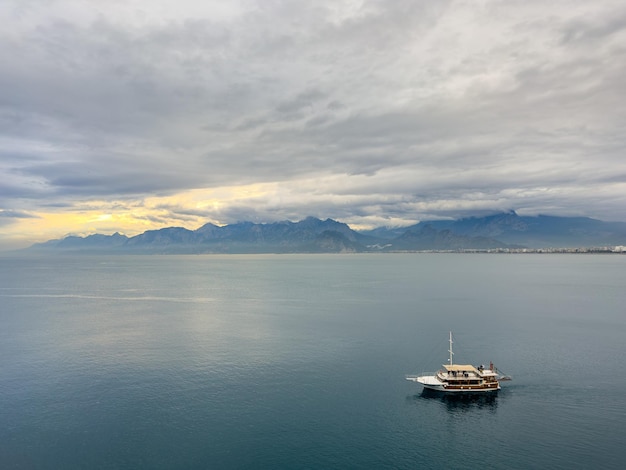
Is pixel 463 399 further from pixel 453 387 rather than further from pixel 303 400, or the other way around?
pixel 303 400

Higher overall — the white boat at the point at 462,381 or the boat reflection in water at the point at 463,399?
the white boat at the point at 462,381

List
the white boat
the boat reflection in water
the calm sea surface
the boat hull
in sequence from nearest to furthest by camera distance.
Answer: the calm sea surface < the boat reflection in water < the boat hull < the white boat

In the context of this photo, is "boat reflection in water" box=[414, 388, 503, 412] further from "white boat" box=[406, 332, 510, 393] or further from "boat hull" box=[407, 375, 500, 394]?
"white boat" box=[406, 332, 510, 393]

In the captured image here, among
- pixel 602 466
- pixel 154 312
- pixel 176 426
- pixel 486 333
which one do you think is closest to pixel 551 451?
pixel 602 466

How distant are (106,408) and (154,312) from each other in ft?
389

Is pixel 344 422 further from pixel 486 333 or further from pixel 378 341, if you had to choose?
pixel 486 333

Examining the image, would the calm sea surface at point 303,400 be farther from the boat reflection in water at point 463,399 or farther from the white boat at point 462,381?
the white boat at point 462,381

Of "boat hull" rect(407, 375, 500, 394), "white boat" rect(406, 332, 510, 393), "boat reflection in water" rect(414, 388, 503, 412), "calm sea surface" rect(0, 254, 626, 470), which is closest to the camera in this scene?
"calm sea surface" rect(0, 254, 626, 470)

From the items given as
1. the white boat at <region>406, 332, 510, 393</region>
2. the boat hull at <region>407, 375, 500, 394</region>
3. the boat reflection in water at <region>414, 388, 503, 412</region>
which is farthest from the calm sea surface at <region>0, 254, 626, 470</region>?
the white boat at <region>406, 332, 510, 393</region>

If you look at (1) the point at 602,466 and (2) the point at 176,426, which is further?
(2) the point at 176,426

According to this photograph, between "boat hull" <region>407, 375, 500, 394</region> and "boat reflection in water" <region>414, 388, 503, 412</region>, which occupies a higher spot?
"boat hull" <region>407, 375, 500, 394</region>

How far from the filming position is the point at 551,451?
6875cm

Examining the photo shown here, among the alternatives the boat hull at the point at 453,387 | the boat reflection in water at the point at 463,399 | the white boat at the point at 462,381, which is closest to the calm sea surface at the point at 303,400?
the boat reflection in water at the point at 463,399

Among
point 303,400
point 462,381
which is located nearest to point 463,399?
point 462,381
